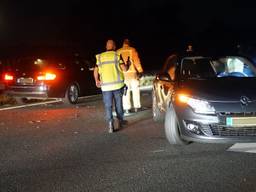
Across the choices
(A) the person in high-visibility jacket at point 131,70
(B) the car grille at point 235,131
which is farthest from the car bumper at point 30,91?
(B) the car grille at point 235,131

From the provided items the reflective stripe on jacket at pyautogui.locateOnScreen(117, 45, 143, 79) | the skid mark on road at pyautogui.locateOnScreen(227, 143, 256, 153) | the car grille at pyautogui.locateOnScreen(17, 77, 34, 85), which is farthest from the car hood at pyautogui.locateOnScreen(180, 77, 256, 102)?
the car grille at pyautogui.locateOnScreen(17, 77, 34, 85)

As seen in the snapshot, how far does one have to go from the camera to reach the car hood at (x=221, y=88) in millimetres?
7332

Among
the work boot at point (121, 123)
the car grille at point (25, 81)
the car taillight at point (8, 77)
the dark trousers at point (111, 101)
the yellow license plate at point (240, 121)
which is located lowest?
the work boot at point (121, 123)

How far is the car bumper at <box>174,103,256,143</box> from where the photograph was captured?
7.20 m

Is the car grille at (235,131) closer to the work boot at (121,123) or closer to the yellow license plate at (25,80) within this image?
the work boot at (121,123)

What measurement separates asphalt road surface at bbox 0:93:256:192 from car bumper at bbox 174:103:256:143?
0.23 metres

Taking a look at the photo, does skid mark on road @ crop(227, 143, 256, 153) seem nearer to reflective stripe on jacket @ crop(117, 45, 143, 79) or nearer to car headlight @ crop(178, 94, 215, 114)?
car headlight @ crop(178, 94, 215, 114)

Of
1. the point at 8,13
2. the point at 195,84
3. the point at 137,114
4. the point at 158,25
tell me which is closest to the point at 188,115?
the point at 195,84

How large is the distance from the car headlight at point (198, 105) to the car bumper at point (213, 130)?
0.06m

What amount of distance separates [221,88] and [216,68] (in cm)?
115

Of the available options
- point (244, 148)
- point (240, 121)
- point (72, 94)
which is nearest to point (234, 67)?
point (244, 148)

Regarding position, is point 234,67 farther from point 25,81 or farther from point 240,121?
point 25,81

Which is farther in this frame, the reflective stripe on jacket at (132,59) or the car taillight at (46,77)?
the car taillight at (46,77)

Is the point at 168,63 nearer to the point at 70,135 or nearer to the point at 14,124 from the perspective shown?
the point at 70,135
